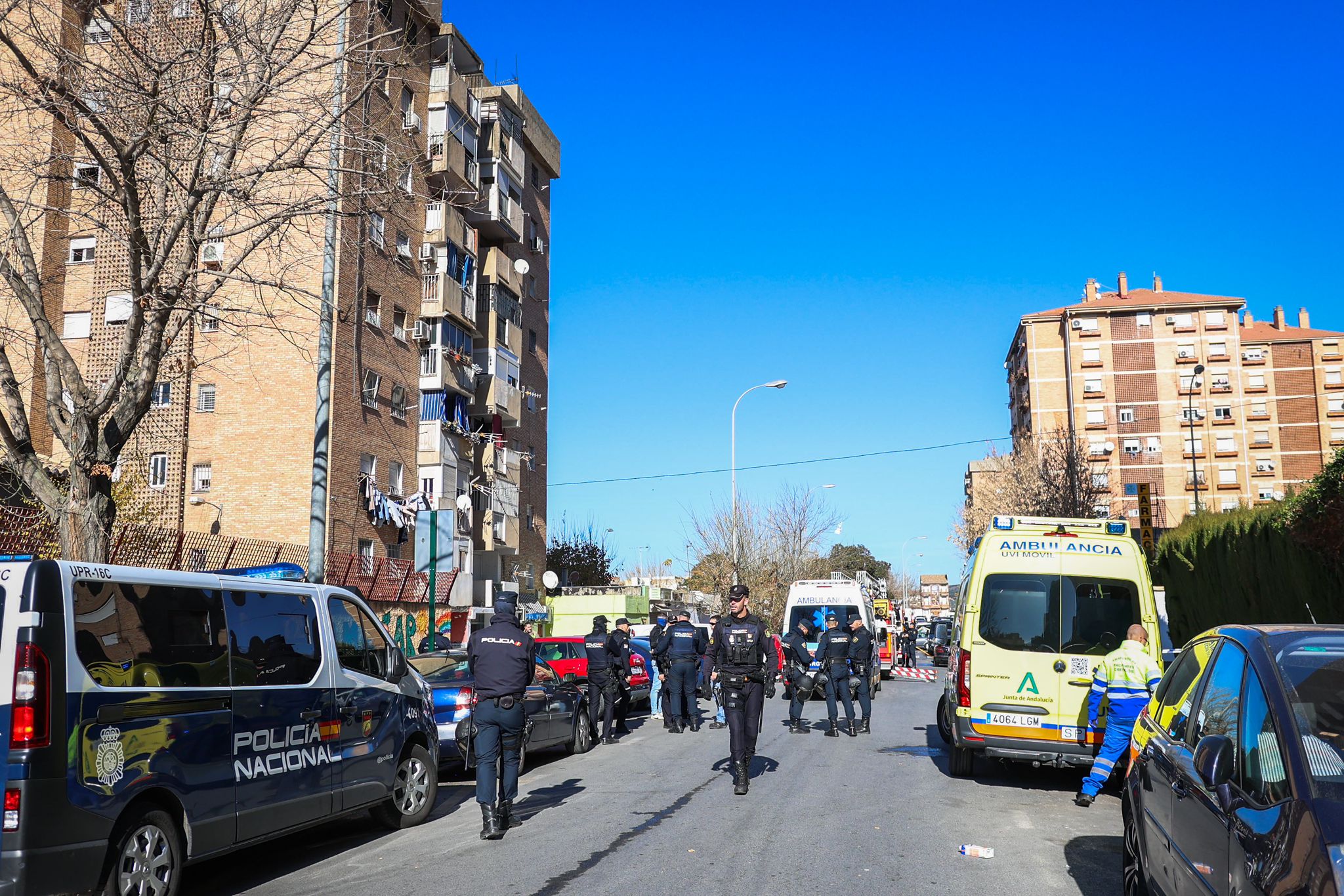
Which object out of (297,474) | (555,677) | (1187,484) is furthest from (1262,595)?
(1187,484)

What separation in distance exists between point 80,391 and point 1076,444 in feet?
157

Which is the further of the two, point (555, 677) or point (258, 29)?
point (555, 677)

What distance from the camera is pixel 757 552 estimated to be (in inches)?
2238

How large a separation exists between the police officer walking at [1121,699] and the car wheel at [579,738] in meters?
6.62

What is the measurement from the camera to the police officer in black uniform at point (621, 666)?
655 inches

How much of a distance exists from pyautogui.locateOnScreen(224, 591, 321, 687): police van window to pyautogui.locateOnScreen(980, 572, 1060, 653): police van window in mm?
6763

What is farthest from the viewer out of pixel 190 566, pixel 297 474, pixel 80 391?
pixel 297 474

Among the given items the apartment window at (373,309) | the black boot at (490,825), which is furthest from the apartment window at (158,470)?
the black boot at (490,825)

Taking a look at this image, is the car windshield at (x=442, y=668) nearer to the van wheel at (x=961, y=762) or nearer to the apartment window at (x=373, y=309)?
the van wheel at (x=961, y=762)

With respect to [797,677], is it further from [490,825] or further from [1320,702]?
[1320,702]

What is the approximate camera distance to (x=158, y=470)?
95.3 ft

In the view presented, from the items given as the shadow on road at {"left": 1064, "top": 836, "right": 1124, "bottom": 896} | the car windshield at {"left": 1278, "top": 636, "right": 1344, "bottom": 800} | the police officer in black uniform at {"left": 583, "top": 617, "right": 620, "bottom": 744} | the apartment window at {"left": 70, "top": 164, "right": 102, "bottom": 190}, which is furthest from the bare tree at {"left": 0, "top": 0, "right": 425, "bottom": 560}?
the car windshield at {"left": 1278, "top": 636, "right": 1344, "bottom": 800}

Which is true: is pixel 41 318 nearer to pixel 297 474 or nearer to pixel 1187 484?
pixel 297 474

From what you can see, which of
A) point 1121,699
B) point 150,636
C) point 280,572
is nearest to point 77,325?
point 280,572
